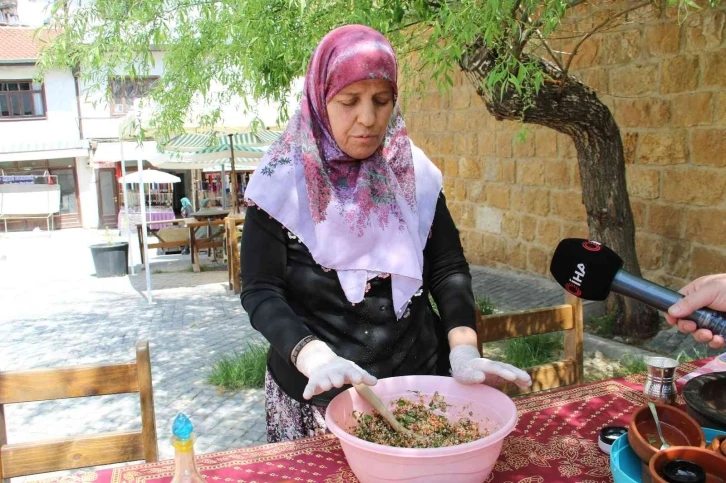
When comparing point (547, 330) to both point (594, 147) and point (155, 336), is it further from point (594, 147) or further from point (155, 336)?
point (155, 336)

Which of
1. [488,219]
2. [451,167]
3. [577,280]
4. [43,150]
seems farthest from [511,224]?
[43,150]

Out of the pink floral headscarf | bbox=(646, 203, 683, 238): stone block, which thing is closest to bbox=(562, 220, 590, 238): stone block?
bbox=(646, 203, 683, 238): stone block

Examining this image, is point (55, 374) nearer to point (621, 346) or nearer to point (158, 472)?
point (158, 472)

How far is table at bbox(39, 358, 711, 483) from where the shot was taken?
4.64 ft

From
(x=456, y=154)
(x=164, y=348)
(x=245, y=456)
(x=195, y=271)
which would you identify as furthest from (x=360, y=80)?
(x=195, y=271)

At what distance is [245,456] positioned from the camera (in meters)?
1.52

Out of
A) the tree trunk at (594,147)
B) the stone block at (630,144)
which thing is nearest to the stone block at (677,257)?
the tree trunk at (594,147)

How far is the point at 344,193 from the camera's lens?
1.75 meters

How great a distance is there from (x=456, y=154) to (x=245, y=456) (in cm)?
693

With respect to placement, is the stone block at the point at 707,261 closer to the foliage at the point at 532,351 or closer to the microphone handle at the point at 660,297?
the foliage at the point at 532,351

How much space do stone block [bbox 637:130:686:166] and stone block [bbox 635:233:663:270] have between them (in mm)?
656

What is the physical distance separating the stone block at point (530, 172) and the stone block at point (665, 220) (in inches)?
56.6

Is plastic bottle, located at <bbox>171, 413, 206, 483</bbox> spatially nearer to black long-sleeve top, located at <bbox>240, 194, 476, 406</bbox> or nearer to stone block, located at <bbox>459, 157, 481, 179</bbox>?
black long-sleeve top, located at <bbox>240, 194, 476, 406</bbox>

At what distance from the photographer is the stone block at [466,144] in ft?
25.2
